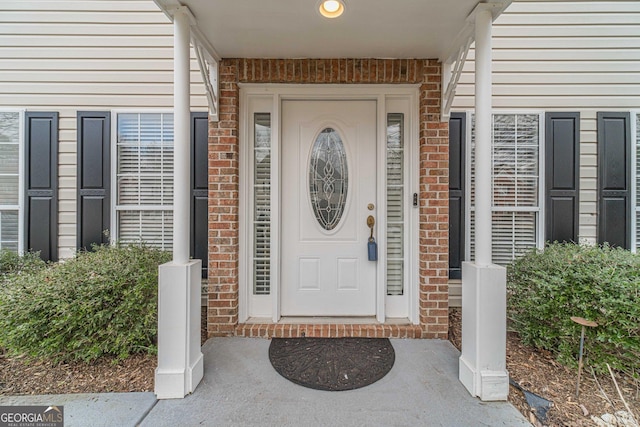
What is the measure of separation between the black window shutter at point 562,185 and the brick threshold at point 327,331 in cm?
182

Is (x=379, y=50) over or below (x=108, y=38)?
below

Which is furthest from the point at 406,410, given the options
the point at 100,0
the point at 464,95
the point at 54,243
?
the point at 100,0

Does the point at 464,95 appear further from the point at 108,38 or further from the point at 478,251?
the point at 108,38

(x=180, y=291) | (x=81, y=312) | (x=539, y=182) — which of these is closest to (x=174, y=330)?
(x=180, y=291)

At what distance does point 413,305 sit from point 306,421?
4.70ft

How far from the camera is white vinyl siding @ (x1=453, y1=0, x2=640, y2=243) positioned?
10.0 ft

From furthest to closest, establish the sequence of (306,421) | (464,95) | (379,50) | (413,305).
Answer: (464,95)
(413,305)
(379,50)
(306,421)

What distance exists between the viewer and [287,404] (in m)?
1.79

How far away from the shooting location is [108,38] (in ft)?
10.1

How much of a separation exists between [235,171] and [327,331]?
5.31ft

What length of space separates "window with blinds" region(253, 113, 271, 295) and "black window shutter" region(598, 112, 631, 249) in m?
3.39

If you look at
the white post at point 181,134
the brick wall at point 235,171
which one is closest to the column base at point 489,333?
the brick wall at point 235,171

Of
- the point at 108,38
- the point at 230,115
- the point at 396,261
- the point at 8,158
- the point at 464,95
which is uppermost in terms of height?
the point at 108,38

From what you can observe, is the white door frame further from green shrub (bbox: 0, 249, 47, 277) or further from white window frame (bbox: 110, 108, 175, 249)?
green shrub (bbox: 0, 249, 47, 277)
